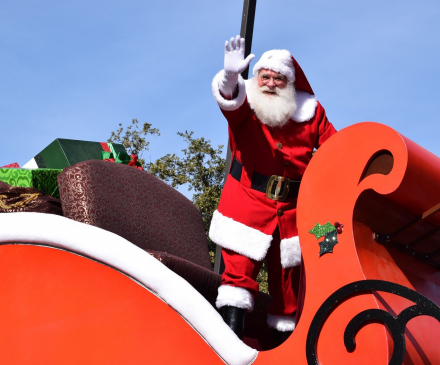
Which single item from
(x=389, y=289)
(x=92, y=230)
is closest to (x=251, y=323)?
(x=92, y=230)

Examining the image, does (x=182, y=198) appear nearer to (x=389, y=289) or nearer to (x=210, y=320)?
(x=210, y=320)

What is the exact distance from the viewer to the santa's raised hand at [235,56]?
1992 mm

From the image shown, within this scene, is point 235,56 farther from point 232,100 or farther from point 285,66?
point 285,66

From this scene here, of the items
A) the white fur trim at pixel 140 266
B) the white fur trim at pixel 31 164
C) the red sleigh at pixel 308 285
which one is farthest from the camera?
the white fur trim at pixel 31 164

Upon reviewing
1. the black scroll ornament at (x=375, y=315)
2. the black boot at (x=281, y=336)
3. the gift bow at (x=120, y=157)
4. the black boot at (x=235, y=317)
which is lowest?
the black scroll ornament at (x=375, y=315)

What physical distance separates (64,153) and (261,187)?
1512 mm

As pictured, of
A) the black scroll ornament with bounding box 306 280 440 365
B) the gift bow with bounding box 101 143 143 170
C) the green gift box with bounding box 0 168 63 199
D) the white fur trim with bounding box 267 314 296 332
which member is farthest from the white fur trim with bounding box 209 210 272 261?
the gift bow with bounding box 101 143 143 170

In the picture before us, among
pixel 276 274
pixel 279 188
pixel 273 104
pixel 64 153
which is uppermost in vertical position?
pixel 64 153

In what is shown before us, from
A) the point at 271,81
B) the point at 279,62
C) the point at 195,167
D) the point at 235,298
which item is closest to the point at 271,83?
the point at 271,81

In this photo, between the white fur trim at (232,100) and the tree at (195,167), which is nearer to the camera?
the white fur trim at (232,100)

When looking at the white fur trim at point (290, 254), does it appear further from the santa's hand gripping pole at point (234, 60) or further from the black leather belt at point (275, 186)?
the santa's hand gripping pole at point (234, 60)

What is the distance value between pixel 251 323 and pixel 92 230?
3.45 ft

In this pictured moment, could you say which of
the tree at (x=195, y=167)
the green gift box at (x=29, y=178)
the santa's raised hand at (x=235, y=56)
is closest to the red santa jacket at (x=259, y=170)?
the santa's raised hand at (x=235, y=56)

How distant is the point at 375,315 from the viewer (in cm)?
124
